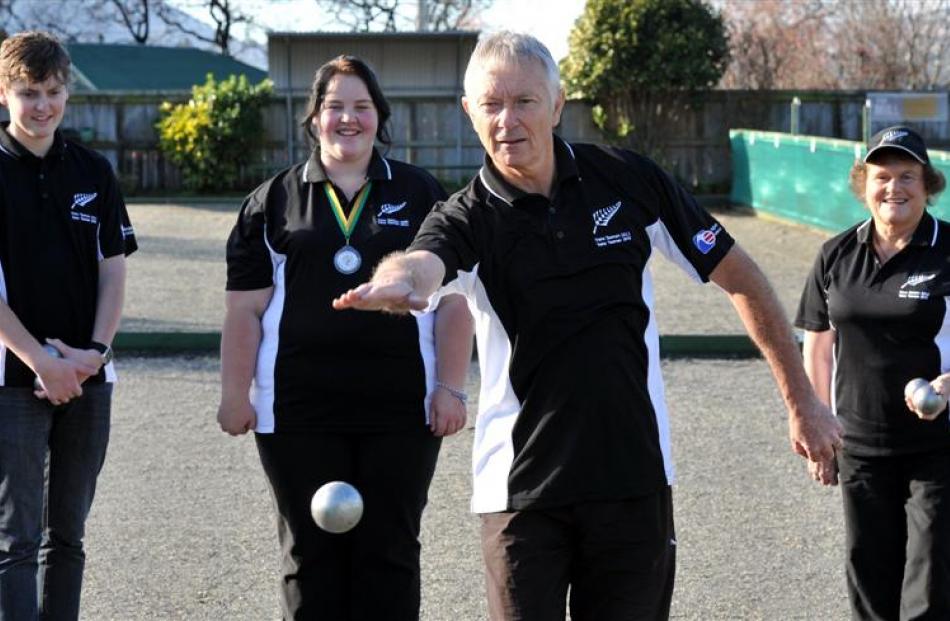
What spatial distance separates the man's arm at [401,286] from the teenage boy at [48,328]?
1.62 meters

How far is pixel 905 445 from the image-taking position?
496cm

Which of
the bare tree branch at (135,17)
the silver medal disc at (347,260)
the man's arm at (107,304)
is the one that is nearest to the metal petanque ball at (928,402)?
the silver medal disc at (347,260)

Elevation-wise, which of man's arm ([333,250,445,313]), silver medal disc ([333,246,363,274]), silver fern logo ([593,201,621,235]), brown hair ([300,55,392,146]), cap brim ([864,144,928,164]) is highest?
brown hair ([300,55,392,146])

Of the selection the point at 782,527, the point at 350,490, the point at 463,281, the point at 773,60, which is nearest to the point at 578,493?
the point at 463,281

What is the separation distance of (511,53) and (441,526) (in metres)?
3.73

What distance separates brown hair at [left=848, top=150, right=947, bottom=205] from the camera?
198 inches

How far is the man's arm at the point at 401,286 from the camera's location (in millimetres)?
3164

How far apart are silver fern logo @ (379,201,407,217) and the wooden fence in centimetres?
2351

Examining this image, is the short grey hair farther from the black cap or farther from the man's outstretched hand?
the black cap

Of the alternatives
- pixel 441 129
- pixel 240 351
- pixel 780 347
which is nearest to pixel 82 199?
pixel 240 351

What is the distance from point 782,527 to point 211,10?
143 feet

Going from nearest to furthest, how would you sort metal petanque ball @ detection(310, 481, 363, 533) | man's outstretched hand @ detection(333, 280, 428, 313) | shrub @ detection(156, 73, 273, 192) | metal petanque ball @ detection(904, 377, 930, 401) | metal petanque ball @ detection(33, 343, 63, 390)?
man's outstretched hand @ detection(333, 280, 428, 313) < metal petanque ball @ detection(310, 481, 363, 533) < metal petanque ball @ detection(33, 343, 63, 390) < metal petanque ball @ detection(904, 377, 930, 401) < shrub @ detection(156, 73, 273, 192)

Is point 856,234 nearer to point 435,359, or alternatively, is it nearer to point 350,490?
point 435,359

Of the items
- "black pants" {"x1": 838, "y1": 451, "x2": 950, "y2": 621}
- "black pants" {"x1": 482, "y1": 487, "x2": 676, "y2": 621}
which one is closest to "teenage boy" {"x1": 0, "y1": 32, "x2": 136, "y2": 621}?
"black pants" {"x1": 482, "y1": 487, "x2": 676, "y2": 621}
